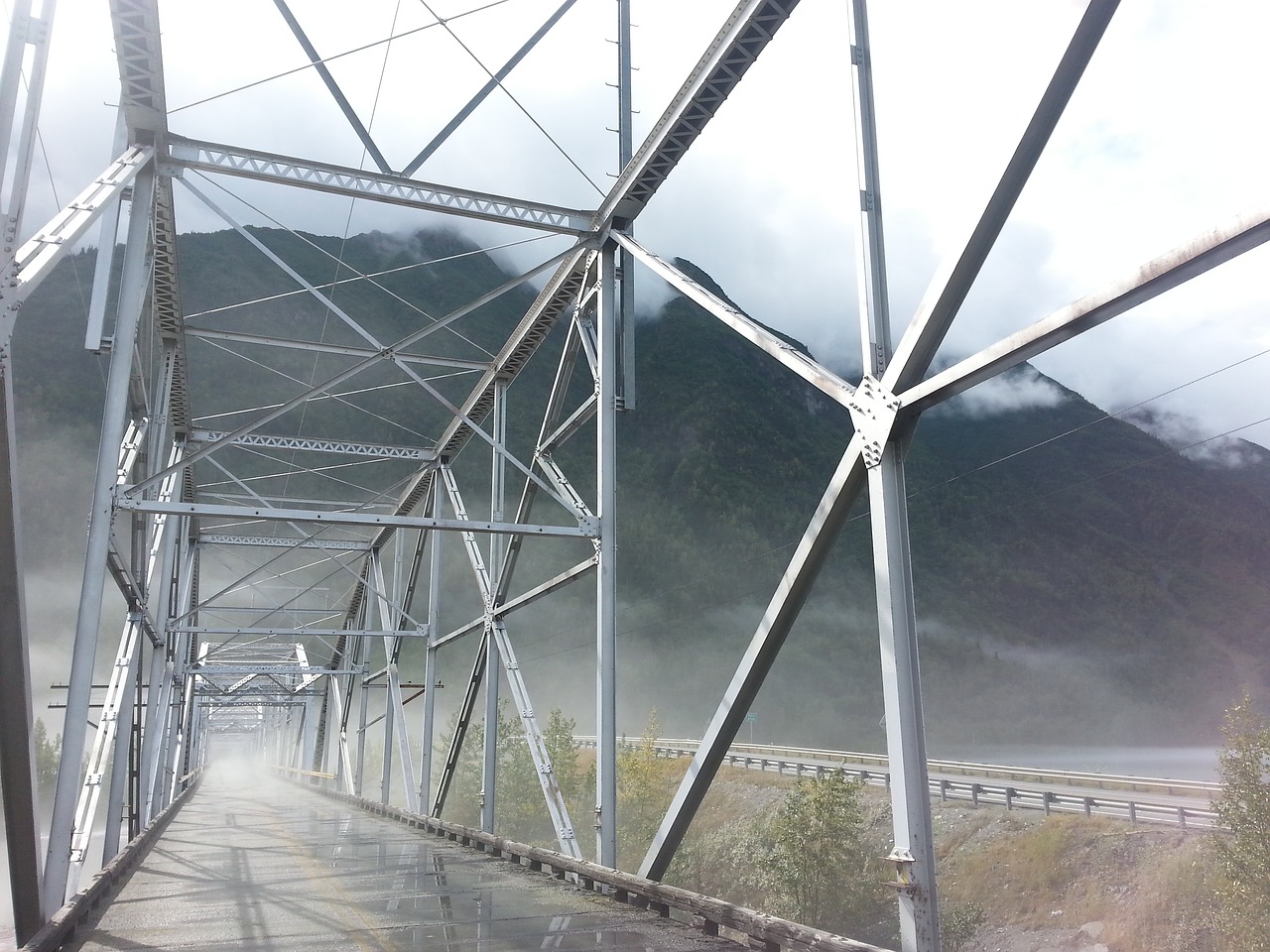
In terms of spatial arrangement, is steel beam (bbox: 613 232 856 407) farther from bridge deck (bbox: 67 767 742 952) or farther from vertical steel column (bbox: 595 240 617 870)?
bridge deck (bbox: 67 767 742 952)

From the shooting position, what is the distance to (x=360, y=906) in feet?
29.2

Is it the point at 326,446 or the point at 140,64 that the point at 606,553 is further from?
the point at 326,446

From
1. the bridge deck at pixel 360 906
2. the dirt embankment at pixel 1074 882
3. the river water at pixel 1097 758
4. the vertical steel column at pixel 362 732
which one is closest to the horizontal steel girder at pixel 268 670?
the vertical steel column at pixel 362 732

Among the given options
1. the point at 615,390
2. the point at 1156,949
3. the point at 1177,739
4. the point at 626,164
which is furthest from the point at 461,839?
the point at 1177,739

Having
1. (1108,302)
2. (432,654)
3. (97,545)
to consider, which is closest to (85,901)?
(97,545)

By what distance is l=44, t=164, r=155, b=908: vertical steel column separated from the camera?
822 centimetres

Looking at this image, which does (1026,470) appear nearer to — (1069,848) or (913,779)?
(1069,848)

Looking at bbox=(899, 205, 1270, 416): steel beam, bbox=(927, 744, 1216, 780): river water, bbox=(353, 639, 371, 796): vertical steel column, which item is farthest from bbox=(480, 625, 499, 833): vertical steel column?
bbox=(927, 744, 1216, 780): river water

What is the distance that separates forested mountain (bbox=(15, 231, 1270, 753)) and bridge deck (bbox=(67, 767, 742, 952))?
120946 mm

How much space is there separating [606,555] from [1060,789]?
39.3m

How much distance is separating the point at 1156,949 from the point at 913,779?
44.7 meters

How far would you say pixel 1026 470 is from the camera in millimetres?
179375

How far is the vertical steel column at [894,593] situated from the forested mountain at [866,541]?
128 meters

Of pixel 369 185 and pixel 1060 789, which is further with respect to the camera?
pixel 1060 789
